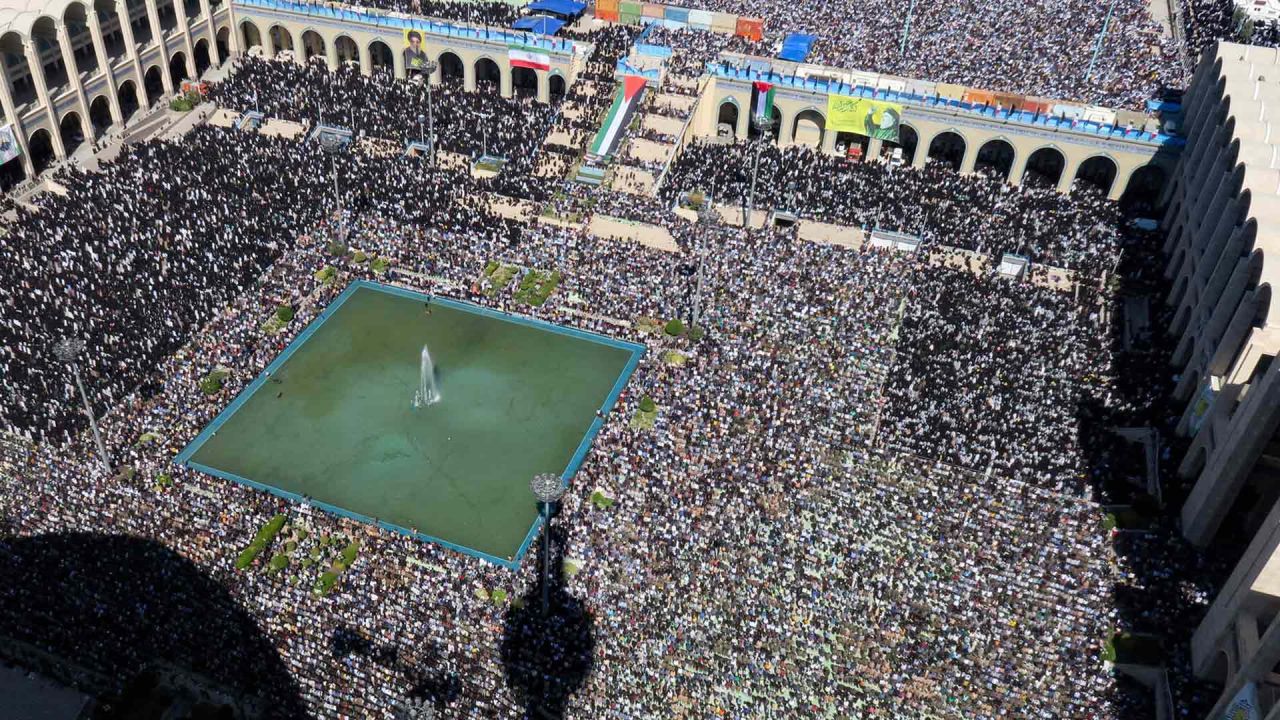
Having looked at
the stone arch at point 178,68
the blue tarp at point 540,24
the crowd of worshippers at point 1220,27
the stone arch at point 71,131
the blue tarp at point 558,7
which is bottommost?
the stone arch at point 71,131

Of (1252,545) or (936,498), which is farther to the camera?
(936,498)

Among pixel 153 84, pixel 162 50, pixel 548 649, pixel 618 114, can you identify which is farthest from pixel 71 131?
pixel 548 649

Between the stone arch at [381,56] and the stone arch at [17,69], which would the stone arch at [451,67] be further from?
the stone arch at [17,69]

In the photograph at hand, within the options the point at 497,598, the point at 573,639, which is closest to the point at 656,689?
the point at 573,639

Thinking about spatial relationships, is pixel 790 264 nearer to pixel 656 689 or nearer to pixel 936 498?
pixel 936 498

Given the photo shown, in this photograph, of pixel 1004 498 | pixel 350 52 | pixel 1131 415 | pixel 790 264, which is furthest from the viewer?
pixel 350 52

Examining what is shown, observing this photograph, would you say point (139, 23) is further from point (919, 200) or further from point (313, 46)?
point (919, 200)

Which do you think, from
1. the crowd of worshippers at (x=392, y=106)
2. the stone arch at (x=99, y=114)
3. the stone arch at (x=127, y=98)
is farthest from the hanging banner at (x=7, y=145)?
the crowd of worshippers at (x=392, y=106)
